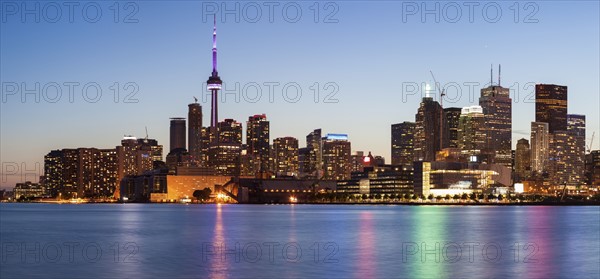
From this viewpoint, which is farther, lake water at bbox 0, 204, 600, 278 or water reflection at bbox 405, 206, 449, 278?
lake water at bbox 0, 204, 600, 278

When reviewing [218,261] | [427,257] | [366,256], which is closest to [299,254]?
[366,256]

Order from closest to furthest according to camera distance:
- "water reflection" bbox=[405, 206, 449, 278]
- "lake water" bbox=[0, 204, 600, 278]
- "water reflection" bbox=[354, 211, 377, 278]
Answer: "water reflection" bbox=[405, 206, 449, 278]
"lake water" bbox=[0, 204, 600, 278]
"water reflection" bbox=[354, 211, 377, 278]

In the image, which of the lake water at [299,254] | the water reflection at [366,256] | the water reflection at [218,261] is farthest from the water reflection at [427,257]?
the water reflection at [218,261]

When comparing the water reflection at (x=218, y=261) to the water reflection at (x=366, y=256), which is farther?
the water reflection at (x=366, y=256)

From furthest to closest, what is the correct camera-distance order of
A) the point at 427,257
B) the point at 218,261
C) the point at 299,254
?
the point at 299,254, the point at 427,257, the point at 218,261

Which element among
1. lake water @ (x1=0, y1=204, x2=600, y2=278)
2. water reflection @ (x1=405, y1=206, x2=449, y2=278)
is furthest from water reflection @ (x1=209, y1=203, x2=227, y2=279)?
water reflection @ (x1=405, y1=206, x2=449, y2=278)

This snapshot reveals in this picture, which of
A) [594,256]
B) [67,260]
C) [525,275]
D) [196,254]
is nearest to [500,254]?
[594,256]

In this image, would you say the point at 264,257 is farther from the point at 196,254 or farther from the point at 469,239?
the point at 469,239

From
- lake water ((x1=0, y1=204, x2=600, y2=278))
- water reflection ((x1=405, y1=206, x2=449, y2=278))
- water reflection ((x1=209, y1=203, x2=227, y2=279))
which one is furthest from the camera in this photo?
lake water ((x1=0, y1=204, x2=600, y2=278))

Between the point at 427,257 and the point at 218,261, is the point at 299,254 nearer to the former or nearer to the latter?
the point at 218,261

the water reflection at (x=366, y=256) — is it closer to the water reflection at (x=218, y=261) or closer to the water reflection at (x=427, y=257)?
the water reflection at (x=427, y=257)

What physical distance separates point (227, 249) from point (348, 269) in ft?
62.1

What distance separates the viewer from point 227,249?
69.8 m

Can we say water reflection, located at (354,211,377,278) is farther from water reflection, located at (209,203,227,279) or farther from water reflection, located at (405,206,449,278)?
water reflection, located at (209,203,227,279)
